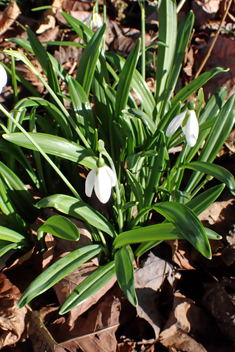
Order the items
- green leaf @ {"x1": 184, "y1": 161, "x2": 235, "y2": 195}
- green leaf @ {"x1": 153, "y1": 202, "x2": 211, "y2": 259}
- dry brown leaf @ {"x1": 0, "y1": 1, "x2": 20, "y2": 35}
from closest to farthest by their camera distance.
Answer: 1. green leaf @ {"x1": 153, "y1": 202, "x2": 211, "y2": 259}
2. green leaf @ {"x1": 184, "y1": 161, "x2": 235, "y2": 195}
3. dry brown leaf @ {"x1": 0, "y1": 1, "x2": 20, "y2": 35}

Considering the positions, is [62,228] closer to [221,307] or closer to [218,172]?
[218,172]

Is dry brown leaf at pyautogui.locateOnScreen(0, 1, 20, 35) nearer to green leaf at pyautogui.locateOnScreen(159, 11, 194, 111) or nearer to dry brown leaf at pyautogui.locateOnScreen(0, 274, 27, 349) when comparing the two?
green leaf at pyautogui.locateOnScreen(159, 11, 194, 111)

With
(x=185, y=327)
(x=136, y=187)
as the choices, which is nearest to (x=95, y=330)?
(x=185, y=327)

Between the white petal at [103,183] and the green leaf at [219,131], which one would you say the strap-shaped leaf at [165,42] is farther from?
the white petal at [103,183]

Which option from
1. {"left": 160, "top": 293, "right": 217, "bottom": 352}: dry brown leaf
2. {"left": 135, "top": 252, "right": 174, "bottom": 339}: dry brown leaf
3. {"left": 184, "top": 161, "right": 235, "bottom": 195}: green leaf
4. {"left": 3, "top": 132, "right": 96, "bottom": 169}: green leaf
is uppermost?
{"left": 184, "top": 161, "right": 235, "bottom": 195}: green leaf

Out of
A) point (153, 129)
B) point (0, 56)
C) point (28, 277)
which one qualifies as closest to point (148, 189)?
point (153, 129)

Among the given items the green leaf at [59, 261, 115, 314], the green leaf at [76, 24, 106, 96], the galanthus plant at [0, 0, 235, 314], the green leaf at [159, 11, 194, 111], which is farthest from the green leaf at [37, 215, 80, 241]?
the green leaf at [159, 11, 194, 111]

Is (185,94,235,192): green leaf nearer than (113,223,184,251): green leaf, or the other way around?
(113,223,184,251): green leaf
